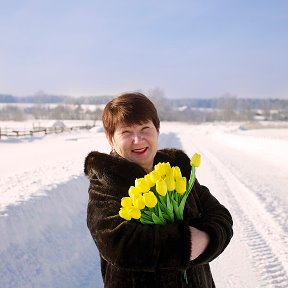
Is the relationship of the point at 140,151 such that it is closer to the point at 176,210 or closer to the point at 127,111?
the point at 127,111

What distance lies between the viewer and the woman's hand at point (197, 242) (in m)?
1.66

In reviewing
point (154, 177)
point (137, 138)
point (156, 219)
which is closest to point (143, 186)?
point (154, 177)

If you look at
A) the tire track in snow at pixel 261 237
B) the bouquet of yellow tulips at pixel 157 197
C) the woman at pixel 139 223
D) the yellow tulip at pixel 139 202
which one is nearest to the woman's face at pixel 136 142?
the woman at pixel 139 223

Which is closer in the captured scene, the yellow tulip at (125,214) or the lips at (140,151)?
the yellow tulip at (125,214)

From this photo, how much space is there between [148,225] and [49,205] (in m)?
5.43

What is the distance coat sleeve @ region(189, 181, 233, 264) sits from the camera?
1726 millimetres

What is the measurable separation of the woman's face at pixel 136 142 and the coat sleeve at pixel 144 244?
1.21 feet

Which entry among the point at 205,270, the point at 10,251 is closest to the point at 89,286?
the point at 10,251

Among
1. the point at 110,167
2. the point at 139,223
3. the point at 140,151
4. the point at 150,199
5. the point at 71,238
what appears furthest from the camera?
the point at 71,238

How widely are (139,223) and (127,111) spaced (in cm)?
55

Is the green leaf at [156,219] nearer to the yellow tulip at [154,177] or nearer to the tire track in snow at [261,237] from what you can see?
the yellow tulip at [154,177]

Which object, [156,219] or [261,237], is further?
[261,237]

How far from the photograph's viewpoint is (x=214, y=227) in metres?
1.74

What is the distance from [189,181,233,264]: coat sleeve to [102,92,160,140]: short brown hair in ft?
1.74
